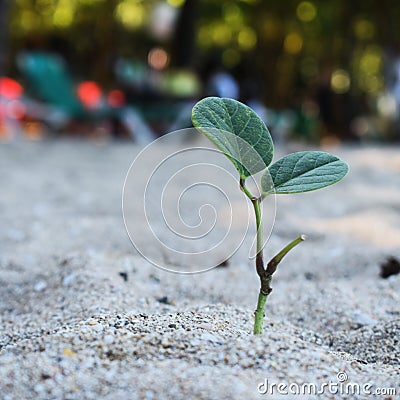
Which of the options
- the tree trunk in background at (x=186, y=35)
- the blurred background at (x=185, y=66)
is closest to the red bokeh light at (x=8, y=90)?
the blurred background at (x=185, y=66)

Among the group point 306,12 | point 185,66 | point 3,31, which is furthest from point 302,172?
point 306,12

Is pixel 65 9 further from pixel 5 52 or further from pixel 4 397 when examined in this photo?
pixel 4 397

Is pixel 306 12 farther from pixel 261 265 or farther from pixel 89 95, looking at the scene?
pixel 261 265

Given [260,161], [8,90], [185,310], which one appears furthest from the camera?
[8,90]

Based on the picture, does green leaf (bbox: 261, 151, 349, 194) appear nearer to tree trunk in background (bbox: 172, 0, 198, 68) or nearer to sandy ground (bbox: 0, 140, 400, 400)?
sandy ground (bbox: 0, 140, 400, 400)

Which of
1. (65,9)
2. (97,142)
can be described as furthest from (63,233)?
(65,9)

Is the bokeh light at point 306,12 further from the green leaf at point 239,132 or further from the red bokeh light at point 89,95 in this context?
the green leaf at point 239,132
